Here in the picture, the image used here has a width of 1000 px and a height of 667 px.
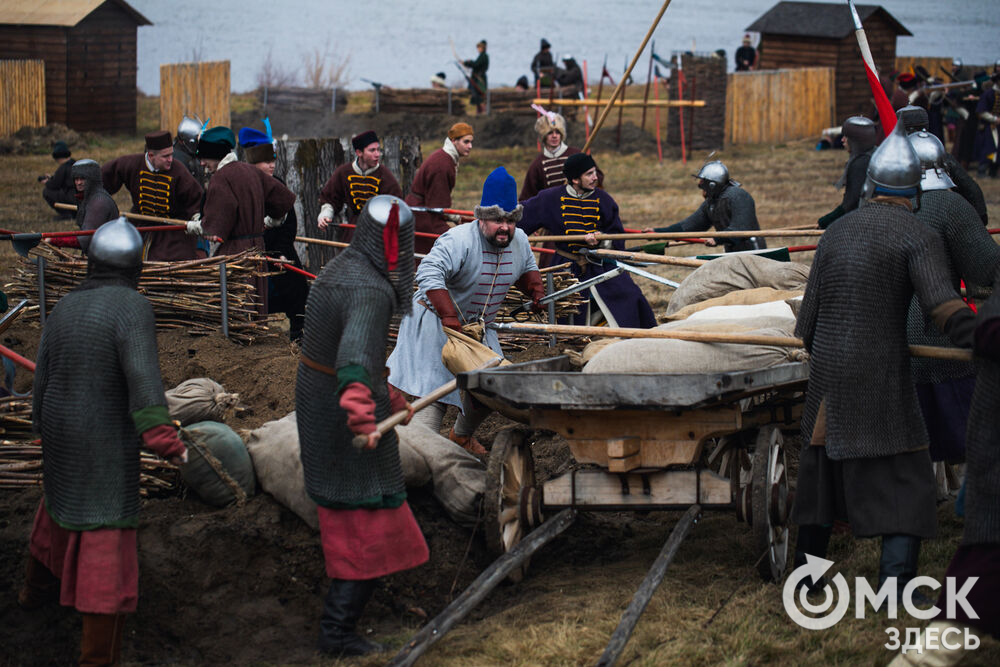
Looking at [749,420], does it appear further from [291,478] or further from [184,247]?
[184,247]

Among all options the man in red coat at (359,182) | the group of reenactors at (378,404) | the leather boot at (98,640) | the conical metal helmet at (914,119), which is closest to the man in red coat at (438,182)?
the man in red coat at (359,182)

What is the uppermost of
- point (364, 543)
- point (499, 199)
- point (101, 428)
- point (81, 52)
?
point (81, 52)

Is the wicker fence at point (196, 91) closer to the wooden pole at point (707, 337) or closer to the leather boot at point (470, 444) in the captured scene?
the leather boot at point (470, 444)

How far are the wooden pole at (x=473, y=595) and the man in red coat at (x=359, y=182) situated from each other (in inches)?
201

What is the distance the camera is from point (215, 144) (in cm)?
884

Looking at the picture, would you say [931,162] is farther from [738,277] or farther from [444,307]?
[444,307]

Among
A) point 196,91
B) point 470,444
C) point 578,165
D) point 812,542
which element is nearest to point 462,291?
point 470,444

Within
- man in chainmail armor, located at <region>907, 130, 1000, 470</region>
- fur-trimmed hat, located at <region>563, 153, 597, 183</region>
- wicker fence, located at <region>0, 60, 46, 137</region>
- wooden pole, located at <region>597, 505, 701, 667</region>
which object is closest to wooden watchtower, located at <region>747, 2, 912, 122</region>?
wicker fence, located at <region>0, 60, 46, 137</region>

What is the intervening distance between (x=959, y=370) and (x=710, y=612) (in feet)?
5.11

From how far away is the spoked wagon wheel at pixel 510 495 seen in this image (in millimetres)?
5121

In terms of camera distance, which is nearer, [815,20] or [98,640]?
[98,640]

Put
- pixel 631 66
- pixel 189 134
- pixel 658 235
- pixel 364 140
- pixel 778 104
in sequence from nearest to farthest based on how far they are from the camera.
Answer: pixel 658 235 < pixel 631 66 < pixel 364 140 < pixel 189 134 < pixel 778 104

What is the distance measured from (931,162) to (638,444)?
6.31 feet

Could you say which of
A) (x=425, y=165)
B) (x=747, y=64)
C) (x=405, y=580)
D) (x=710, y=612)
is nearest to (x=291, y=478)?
(x=405, y=580)
